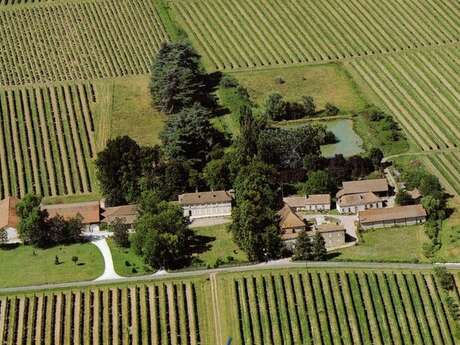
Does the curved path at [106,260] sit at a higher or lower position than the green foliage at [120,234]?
lower

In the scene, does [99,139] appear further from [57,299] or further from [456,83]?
[456,83]

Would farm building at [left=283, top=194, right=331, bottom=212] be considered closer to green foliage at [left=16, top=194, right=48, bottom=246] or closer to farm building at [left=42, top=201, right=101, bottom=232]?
farm building at [left=42, top=201, right=101, bottom=232]

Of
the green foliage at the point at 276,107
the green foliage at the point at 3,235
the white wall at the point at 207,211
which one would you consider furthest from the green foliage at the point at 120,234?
the green foliage at the point at 276,107

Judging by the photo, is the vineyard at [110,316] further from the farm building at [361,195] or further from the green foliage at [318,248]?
the farm building at [361,195]

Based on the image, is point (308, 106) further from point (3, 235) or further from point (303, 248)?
point (3, 235)

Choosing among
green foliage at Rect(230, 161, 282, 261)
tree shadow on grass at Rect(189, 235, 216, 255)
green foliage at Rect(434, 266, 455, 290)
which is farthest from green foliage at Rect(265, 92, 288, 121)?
green foliage at Rect(434, 266, 455, 290)

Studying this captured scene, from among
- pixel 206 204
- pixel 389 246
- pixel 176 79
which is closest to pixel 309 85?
pixel 176 79
